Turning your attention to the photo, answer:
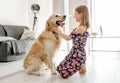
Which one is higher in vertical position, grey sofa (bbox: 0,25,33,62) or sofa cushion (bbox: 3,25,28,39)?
sofa cushion (bbox: 3,25,28,39)

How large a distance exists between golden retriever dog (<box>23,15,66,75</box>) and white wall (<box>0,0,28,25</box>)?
250cm

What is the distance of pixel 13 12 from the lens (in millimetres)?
5434

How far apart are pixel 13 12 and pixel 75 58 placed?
3338 millimetres

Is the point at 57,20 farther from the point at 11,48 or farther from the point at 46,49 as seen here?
the point at 11,48

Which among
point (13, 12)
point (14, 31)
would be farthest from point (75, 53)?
point (13, 12)

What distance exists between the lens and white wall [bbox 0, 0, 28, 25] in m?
5.05

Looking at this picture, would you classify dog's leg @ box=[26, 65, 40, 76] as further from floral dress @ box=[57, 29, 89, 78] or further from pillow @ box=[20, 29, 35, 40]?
pillow @ box=[20, 29, 35, 40]

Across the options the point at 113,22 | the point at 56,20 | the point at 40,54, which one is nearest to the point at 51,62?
the point at 40,54

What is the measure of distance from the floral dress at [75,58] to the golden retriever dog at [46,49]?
218mm

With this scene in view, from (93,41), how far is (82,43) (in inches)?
144

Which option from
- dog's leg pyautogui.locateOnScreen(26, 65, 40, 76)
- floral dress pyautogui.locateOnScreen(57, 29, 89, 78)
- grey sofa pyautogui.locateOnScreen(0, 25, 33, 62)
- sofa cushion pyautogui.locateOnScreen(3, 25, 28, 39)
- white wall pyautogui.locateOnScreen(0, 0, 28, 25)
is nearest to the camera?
floral dress pyautogui.locateOnScreen(57, 29, 89, 78)

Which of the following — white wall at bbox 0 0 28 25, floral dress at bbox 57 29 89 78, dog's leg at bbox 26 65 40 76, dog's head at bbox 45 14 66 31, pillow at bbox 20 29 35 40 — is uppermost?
white wall at bbox 0 0 28 25

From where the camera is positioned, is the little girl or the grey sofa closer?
the little girl

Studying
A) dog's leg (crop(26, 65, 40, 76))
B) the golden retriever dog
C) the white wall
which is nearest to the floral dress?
the golden retriever dog
